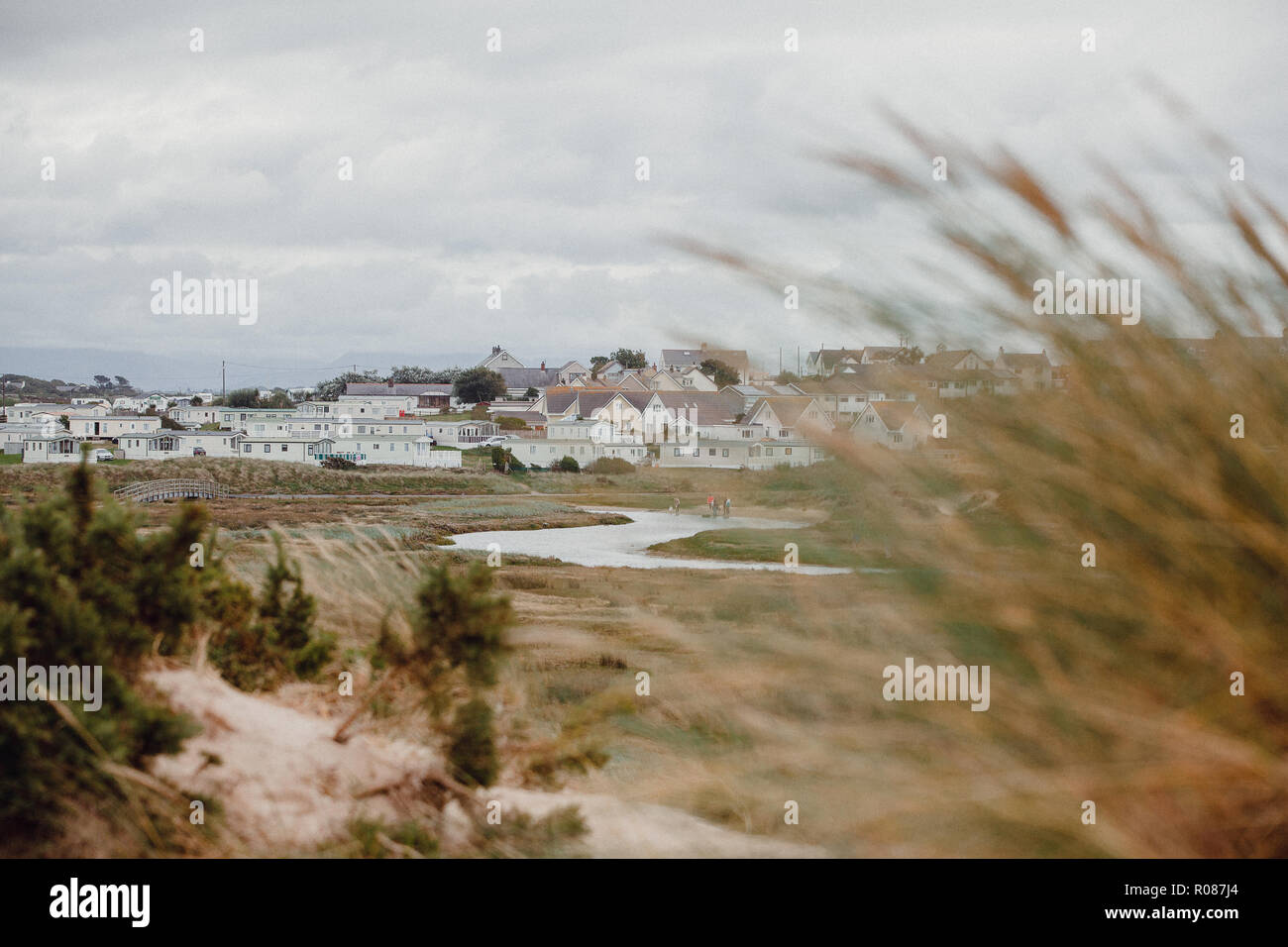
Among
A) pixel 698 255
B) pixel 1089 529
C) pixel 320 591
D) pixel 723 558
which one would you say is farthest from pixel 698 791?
pixel 320 591

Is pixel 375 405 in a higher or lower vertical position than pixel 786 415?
higher

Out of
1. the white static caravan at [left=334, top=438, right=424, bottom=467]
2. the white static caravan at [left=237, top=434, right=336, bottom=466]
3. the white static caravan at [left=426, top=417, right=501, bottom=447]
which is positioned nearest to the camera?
the white static caravan at [left=237, top=434, right=336, bottom=466]

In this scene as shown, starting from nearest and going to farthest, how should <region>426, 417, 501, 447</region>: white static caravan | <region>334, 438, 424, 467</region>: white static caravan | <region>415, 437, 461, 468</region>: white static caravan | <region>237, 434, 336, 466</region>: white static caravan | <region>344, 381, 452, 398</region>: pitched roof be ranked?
<region>237, 434, 336, 466</region>: white static caravan → <region>334, 438, 424, 467</region>: white static caravan → <region>415, 437, 461, 468</region>: white static caravan → <region>426, 417, 501, 447</region>: white static caravan → <region>344, 381, 452, 398</region>: pitched roof

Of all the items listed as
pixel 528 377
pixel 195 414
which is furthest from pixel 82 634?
pixel 528 377

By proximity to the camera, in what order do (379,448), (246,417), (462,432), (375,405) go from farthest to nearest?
1. (375,405)
2. (462,432)
3. (379,448)
4. (246,417)

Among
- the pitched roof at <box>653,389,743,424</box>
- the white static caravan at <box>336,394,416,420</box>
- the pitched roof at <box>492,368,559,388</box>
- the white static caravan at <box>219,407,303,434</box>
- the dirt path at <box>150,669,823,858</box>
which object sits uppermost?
the pitched roof at <box>492,368,559,388</box>

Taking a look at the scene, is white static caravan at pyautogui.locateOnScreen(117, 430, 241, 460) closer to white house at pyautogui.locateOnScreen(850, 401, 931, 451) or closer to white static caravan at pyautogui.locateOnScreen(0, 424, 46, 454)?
white static caravan at pyautogui.locateOnScreen(0, 424, 46, 454)

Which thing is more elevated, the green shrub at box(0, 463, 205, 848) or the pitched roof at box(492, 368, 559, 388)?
the pitched roof at box(492, 368, 559, 388)

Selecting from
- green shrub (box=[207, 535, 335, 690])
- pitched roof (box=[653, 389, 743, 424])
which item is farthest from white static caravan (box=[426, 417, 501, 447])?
green shrub (box=[207, 535, 335, 690])

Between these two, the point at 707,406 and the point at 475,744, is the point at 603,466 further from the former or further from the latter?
the point at 475,744

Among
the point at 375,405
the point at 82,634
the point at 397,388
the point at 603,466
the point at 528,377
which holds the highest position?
the point at 528,377

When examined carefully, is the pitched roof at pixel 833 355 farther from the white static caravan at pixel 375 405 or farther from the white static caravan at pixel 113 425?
the white static caravan at pixel 375 405

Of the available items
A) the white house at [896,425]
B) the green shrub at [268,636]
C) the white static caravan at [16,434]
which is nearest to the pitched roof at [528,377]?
the white static caravan at [16,434]
